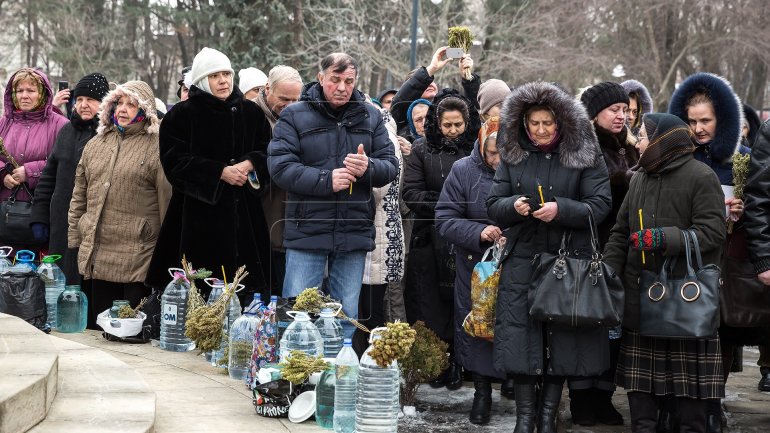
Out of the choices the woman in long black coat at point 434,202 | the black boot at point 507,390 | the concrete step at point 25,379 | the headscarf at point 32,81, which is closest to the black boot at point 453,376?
the woman in long black coat at point 434,202

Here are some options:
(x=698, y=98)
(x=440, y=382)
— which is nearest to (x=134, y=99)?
(x=440, y=382)

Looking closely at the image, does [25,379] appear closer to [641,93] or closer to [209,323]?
[209,323]

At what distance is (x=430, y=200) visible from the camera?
806 centimetres

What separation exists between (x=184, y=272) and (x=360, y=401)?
7.64 feet

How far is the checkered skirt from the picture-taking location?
20.2 feet

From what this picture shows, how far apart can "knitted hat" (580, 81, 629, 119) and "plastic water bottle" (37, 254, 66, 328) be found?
3933 mm

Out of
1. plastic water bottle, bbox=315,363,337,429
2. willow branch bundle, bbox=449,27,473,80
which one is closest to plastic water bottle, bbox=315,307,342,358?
plastic water bottle, bbox=315,363,337,429

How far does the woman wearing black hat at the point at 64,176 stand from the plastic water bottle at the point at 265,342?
2.58 metres

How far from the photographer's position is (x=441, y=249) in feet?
26.3

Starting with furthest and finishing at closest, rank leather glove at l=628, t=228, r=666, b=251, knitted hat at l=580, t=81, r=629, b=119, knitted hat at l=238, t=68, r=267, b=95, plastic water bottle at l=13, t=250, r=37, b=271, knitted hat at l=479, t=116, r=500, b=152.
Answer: knitted hat at l=238, t=68, r=267, b=95 < plastic water bottle at l=13, t=250, r=37, b=271 < knitted hat at l=479, t=116, r=500, b=152 < knitted hat at l=580, t=81, r=629, b=119 < leather glove at l=628, t=228, r=666, b=251

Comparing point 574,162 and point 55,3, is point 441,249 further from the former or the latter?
point 55,3

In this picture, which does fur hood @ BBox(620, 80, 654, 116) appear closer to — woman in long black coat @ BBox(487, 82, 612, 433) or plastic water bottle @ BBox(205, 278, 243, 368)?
woman in long black coat @ BBox(487, 82, 612, 433)

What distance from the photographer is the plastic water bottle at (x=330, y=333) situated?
6492 mm

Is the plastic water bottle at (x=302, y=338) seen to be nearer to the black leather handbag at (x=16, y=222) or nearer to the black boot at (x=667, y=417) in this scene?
the black boot at (x=667, y=417)
